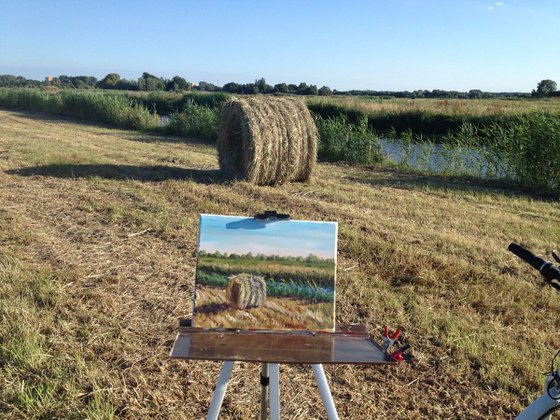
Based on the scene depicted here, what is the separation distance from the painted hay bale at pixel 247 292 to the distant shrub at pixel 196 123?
49.0ft

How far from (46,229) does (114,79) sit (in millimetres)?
58486

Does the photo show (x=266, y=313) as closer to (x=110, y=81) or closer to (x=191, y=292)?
(x=191, y=292)

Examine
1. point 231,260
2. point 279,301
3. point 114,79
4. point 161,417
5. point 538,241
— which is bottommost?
point 161,417

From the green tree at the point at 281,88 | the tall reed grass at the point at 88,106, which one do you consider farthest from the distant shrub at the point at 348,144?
the green tree at the point at 281,88

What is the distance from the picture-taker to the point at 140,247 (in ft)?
17.7

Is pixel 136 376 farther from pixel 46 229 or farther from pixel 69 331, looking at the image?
pixel 46 229

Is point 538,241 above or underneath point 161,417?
above

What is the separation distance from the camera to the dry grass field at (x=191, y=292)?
Answer: 3.00 metres

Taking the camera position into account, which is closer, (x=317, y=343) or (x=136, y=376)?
(x=317, y=343)

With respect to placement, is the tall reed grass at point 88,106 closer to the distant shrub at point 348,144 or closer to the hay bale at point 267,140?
the distant shrub at point 348,144

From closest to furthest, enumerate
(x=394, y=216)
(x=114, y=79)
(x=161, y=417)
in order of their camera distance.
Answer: (x=161, y=417) < (x=394, y=216) < (x=114, y=79)

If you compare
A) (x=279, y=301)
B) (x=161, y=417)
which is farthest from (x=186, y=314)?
(x=279, y=301)

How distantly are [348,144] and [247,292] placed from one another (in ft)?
37.3

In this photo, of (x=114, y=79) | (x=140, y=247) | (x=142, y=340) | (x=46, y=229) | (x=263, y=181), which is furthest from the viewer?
(x=114, y=79)
